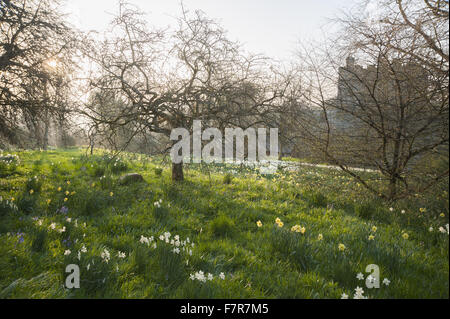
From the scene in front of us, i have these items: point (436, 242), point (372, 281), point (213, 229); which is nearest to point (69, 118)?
point (213, 229)

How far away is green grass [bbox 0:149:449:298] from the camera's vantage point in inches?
80.4

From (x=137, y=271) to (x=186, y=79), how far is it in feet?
14.9

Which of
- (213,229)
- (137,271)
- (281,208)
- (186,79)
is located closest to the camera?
(137,271)

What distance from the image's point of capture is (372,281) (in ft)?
7.04

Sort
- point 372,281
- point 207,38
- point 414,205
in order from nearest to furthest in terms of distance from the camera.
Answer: point 372,281
point 414,205
point 207,38

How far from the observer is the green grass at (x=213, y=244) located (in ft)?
6.70

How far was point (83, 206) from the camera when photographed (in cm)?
389

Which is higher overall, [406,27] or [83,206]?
[406,27]

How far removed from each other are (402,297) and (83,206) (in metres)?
4.21

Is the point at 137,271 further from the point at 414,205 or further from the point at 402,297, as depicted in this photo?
the point at 414,205


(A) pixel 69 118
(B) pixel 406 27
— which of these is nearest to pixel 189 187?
(A) pixel 69 118

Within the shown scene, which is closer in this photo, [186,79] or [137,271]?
[137,271]

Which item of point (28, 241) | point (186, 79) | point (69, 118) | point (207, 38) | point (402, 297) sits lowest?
point (402, 297)

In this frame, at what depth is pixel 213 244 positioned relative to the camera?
2971 mm
